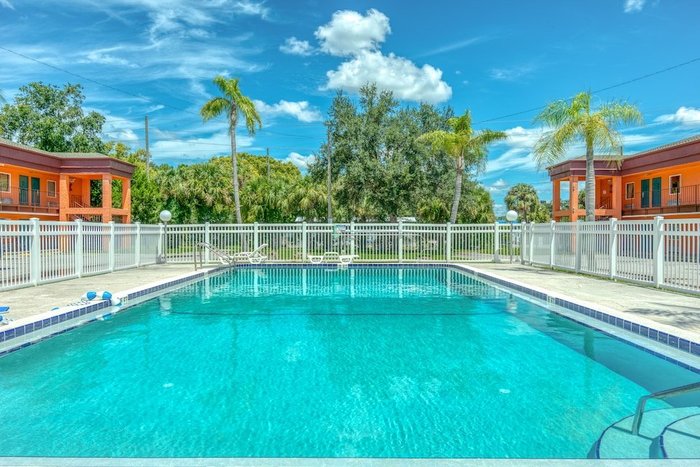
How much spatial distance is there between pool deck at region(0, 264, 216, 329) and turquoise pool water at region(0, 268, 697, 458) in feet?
3.53

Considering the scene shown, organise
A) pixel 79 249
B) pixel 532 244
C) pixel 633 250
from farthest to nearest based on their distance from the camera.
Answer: pixel 532 244
pixel 79 249
pixel 633 250

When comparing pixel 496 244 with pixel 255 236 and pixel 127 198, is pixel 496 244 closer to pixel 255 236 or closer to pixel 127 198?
pixel 255 236

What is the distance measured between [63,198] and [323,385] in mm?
27016

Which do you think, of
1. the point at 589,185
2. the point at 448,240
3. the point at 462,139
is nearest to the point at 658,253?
the point at 589,185

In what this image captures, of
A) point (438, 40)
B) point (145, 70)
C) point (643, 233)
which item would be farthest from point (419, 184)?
point (145, 70)

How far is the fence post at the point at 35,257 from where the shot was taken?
991 cm

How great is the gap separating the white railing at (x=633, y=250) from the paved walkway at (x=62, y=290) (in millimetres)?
11137

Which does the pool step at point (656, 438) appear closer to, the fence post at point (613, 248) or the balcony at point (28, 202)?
the fence post at point (613, 248)

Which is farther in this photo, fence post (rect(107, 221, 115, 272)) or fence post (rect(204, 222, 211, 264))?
fence post (rect(204, 222, 211, 264))

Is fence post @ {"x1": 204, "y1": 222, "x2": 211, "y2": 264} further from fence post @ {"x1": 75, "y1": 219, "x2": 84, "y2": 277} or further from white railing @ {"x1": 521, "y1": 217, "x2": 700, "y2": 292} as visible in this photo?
white railing @ {"x1": 521, "y1": 217, "x2": 700, "y2": 292}

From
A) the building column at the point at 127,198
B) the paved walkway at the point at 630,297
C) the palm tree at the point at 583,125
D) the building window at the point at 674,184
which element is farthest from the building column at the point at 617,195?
the building column at the point at 127,198

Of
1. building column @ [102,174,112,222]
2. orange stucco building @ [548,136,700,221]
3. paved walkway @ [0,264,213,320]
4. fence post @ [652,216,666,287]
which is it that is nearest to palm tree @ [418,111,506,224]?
orange stucco building @ [548,136,700,221]

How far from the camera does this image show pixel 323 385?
173 inches

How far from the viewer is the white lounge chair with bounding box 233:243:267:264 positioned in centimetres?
1664
